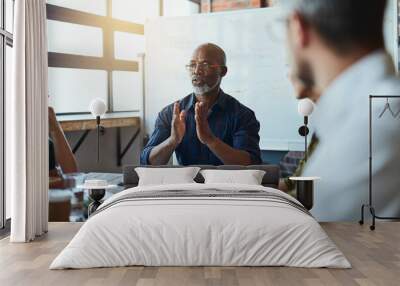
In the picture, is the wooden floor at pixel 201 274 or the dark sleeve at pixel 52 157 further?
the dark sleeve at pixel 52 157

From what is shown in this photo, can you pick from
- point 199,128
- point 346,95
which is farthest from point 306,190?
point 199,128

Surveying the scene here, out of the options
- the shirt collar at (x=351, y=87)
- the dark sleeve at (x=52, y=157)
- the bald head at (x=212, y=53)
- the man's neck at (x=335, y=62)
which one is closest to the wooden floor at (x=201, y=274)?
the dark sleeve at (x=52, y=157)

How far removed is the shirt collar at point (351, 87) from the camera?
761 centimetres

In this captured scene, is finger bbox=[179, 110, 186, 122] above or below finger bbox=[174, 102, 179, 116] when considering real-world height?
below

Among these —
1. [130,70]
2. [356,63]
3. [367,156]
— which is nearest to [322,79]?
[356,63]

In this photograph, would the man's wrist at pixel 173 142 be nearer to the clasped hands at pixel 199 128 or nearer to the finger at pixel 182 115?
the clasped hands at pixel 199 128

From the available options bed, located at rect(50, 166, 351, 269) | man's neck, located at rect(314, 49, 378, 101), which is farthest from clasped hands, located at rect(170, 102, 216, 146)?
bed, located at rect(50, 166, 351, 269)

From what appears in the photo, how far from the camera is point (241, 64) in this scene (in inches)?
311

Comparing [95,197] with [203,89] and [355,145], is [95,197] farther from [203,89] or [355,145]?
[355,145]

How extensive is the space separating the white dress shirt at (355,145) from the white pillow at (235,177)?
2.34ft

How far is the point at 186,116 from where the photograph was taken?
790cm

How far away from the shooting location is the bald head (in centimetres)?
789

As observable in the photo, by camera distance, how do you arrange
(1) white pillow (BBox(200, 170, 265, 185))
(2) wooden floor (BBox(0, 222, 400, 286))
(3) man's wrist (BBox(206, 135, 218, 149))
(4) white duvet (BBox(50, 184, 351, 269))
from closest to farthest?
(2) wooden floor (BBox(0, 222, 400, 286))
(4) white duvet (BBox(50, 184, 351, 269))
(1) white pillow (BBox(200, 170, 265, 185))
(3) man's wrist (BBox(206, 135, 218, 149))

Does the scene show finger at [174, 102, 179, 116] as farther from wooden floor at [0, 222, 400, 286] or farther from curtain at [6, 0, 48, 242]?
wooden floor at [0, 222, 400, 286]
